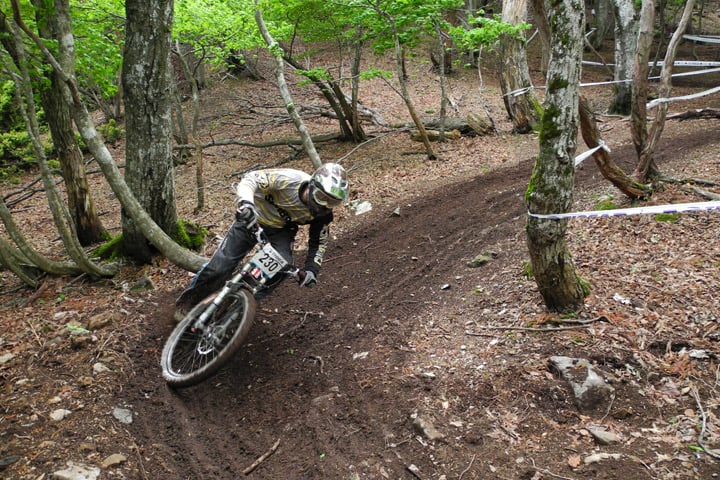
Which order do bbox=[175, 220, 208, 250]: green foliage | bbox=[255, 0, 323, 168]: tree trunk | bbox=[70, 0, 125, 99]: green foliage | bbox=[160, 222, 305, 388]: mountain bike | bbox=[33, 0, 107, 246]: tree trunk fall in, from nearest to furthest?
bbox=[160, 222, 305, 388]: mountain bike
bbox=[33, 0, 107, 246]: tree trunk
bbox=[175, 220, 208, 250]: green foliage
bbox=[70, 0, 125, 99]: green foliage
bbox=[255, 0, 323, 168]: tree trunk

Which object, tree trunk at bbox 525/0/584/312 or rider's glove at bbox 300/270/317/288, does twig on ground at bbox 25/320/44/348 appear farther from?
tree trunk at bbox 525/0/584/312

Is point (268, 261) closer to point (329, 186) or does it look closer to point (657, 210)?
point (329, 186)

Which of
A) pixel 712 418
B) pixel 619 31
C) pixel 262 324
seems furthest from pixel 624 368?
pixel 619 31

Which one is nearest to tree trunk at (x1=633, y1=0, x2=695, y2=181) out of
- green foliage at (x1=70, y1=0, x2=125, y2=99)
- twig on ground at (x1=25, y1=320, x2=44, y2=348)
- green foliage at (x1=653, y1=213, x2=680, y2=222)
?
green foliage at (x1=653, y1=213, x2=680, y2=222)

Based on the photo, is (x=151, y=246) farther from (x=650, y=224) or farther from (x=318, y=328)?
(x=650, y=224)

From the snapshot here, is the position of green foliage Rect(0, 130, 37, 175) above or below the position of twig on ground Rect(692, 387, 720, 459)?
above

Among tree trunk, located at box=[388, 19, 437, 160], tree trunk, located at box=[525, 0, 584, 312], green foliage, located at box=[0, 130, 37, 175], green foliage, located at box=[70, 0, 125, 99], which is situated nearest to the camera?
tree trunk, located at box=[525, 0, 584, 312]

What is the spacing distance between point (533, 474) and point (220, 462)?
8.07 ft

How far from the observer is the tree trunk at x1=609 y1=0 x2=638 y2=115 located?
14000 millimetres

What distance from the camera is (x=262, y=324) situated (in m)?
6.14

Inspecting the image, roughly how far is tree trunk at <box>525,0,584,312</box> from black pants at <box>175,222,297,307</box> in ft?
8.79

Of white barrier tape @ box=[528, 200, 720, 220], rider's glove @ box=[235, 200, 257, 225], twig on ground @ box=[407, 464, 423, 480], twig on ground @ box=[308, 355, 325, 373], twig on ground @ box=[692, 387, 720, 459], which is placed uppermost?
rider's glove @ box=[235, 200, 257, 225]

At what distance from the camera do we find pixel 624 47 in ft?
46.9

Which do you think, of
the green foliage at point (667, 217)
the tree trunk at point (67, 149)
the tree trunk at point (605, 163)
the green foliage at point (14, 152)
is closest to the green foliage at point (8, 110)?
the green foliage at point (14, 152)
